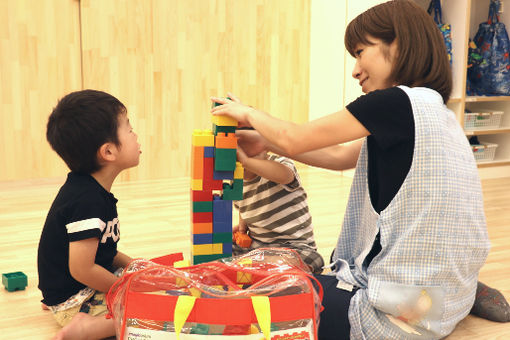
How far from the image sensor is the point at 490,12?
3227 millimetres

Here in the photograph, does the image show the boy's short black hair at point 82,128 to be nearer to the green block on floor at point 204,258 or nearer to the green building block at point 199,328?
the green block on floor at point 204,258

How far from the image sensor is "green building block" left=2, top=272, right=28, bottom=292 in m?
1.50

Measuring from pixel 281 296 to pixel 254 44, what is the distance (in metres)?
2.46

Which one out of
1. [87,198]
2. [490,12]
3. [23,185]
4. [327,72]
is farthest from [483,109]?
[87,198]

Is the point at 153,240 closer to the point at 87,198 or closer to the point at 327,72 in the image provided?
the point at 87,198

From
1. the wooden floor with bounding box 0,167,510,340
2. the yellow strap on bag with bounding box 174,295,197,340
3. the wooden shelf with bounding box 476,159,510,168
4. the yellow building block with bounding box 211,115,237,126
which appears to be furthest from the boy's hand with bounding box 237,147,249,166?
the wooden shelf with bounding box 476,159,510,168

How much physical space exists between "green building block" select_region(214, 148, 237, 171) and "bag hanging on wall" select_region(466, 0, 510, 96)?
2.44 metres

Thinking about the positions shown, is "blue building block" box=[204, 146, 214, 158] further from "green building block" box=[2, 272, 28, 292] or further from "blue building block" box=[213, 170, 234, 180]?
"green building block" box=[2, 272, 28, 292]

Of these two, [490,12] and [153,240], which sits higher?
[490,12]

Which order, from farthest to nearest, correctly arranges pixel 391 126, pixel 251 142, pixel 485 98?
pixel 485 98, pixel 251 142, pixel 391 126

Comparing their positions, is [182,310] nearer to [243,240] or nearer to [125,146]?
[125,146]

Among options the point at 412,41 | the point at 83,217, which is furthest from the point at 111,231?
the point at 412,41

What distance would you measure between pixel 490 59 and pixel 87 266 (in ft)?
8.92

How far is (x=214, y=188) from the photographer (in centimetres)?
119
